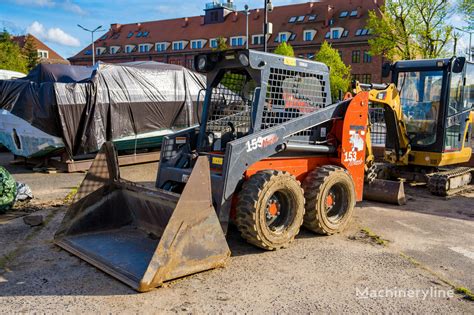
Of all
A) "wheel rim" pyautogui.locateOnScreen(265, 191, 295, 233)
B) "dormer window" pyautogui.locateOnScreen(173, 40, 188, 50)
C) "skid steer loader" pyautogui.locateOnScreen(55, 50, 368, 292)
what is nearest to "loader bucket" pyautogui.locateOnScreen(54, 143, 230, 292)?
"skid steer loader" pyautogui.locateOnScreen(55, 50, 368, 292)

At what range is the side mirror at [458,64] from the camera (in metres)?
8.78

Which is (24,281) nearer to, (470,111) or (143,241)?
(143,241)

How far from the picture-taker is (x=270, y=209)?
5.54 metres

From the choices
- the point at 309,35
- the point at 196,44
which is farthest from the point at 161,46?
the point at 309,35

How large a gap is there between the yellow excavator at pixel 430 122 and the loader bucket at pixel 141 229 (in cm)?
527

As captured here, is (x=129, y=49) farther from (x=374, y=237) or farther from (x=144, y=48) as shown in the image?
(x=374, y=237)

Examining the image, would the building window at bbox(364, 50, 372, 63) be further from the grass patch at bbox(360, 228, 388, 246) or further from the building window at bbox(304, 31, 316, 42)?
the grass patch at bbox(360, 228, 388, 246)

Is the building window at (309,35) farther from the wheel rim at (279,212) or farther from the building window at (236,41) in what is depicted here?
the wheel rim at (279,212)

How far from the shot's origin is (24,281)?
185 inches

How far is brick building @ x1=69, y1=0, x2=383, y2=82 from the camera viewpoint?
46938 mm

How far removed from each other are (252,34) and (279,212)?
49989 millimetres

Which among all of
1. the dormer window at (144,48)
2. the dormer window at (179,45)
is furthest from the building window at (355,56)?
the dormer window at (144,48)

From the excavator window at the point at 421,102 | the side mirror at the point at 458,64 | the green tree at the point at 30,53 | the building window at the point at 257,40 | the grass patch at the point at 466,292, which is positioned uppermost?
the building window at the point at 257,40

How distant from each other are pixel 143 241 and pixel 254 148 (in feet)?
5.93
